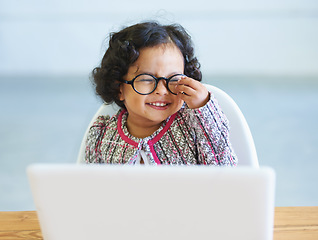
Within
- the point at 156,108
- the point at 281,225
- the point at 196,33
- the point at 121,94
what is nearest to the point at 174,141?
the point at 156,108

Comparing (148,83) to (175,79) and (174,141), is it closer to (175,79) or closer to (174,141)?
(175,79)

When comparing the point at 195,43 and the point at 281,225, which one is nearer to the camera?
the point at 281,225

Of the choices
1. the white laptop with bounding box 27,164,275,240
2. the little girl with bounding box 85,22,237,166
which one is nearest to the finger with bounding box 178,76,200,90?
the little girl with bounding box 85,22,237,166

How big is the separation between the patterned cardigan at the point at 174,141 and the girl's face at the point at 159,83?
0.19 feet

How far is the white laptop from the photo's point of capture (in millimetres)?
565

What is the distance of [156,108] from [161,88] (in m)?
0.06

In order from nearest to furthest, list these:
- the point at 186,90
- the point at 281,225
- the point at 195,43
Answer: the point at 281,225
the point at 186,90
the point at 195,43

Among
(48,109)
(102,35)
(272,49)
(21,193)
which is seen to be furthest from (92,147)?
(272,49)

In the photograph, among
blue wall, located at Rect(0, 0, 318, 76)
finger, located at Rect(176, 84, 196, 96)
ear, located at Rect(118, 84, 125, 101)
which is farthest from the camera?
blue wall, located at Rect(0, 0, 318, 76)

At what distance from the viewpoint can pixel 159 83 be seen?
46.9 inches

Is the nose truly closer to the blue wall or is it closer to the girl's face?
the girl's face

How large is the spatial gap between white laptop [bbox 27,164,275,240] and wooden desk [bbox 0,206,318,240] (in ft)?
0.88

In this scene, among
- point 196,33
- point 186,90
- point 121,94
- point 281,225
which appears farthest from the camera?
point 196,33

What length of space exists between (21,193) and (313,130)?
6.55ft
